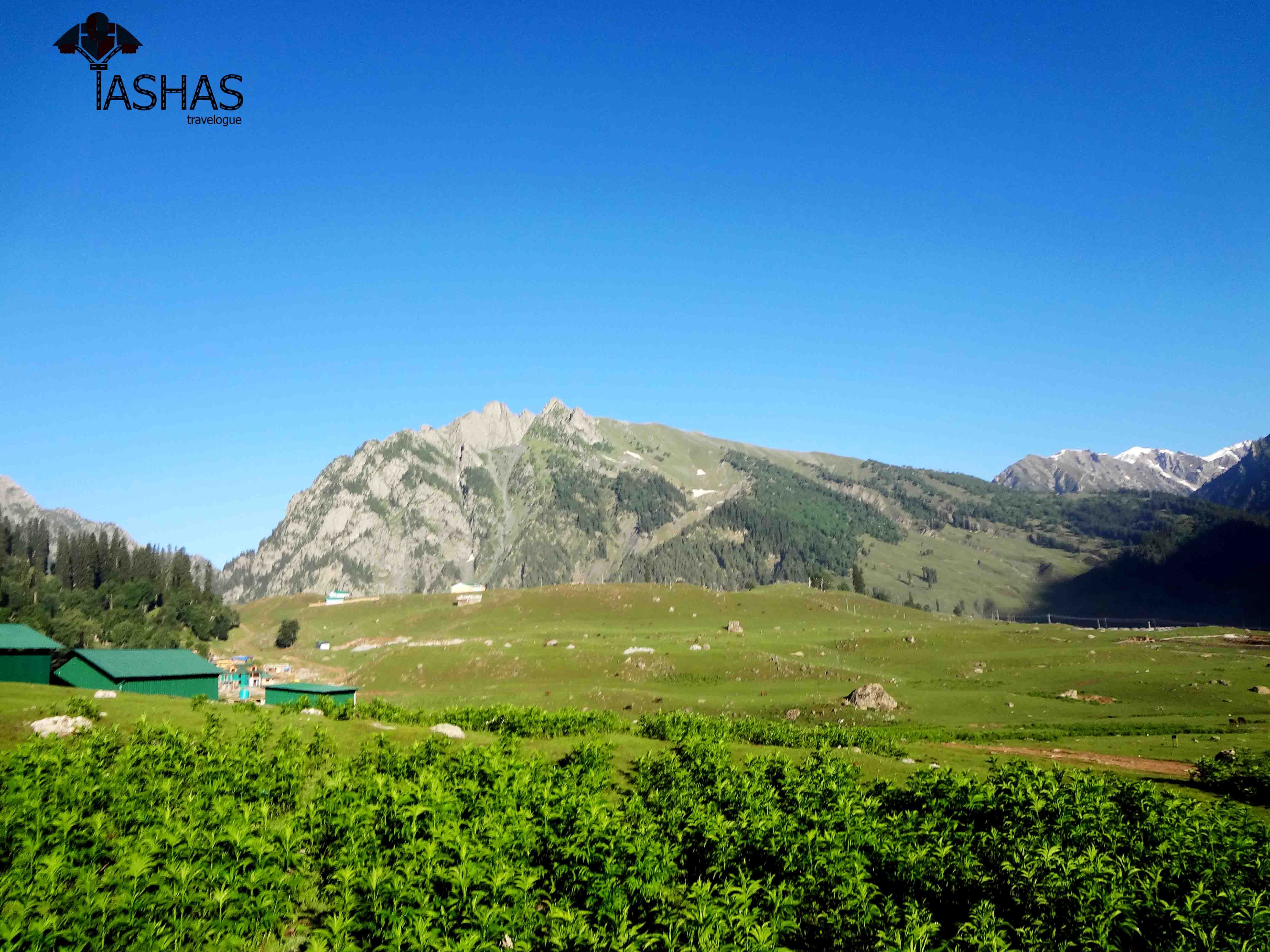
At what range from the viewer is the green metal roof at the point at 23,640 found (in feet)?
205

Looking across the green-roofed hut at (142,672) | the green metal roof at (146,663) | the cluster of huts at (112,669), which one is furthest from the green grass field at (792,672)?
the green metal roof at (146,663)

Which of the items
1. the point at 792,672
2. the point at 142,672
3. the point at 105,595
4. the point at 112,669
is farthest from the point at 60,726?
the point at 105,595

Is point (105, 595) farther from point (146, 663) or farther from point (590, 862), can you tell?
point (590, 862)

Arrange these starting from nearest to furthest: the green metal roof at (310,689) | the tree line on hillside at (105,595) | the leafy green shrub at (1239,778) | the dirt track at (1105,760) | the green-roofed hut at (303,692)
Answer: the leafy green shrub at (1239,778) < the dirt track at (1105,760) < the green-roofed hut at (303,692) < the green metal roof at (310,689) < the tree line on hillside at (105,595)

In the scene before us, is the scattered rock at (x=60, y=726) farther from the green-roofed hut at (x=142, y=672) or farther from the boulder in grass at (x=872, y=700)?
the boulder in grass at (x=872, y=700)

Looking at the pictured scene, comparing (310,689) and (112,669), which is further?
(310,689)

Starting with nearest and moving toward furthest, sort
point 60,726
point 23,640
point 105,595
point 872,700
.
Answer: point 60,726, point 23,640, point 872,700, point 105,595

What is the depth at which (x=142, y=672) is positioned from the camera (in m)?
69.1

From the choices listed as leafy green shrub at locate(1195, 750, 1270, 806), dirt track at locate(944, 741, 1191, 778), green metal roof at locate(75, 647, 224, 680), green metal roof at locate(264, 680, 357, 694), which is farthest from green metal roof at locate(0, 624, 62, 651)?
leafy green shrub at locate(1195, 750, 1270, 806)

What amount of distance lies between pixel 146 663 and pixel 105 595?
10854 cm

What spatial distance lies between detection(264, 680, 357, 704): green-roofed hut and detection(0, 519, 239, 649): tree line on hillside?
2827 inches

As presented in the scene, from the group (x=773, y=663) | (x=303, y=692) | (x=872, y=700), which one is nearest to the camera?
(x=303, y=692)

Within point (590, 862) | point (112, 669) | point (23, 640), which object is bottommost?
point (112, 669)

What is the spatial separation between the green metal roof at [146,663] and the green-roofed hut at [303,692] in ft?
20.2
